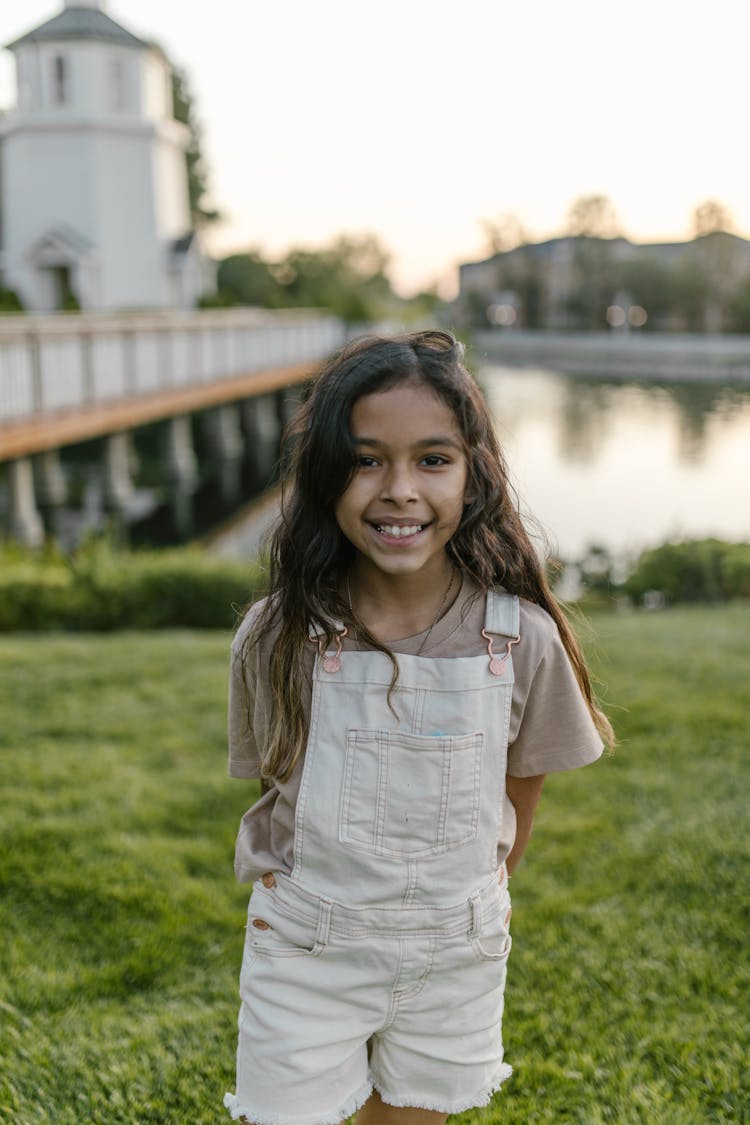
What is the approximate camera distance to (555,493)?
1897 centimetres

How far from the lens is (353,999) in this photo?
1.80 m

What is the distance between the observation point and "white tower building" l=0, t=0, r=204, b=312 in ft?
87.0

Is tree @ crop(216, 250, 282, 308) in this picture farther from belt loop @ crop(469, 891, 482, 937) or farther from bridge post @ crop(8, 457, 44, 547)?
belt loop @ crop(469, 891, 482, 937)

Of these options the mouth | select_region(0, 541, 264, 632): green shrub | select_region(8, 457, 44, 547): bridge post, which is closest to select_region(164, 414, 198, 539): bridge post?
select_region(8, 457, 44, 547): bridge post

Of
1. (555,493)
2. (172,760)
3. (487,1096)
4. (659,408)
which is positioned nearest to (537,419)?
(659,408)

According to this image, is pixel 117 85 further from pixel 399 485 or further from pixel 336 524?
pixel 399 485

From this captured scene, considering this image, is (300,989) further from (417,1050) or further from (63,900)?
(63,900)

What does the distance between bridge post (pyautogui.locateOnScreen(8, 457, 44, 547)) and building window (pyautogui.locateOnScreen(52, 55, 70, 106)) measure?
18.2m

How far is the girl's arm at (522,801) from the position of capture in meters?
1.94

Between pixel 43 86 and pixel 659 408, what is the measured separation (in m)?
16.9

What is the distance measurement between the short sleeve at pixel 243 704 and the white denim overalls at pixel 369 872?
6.0 inches

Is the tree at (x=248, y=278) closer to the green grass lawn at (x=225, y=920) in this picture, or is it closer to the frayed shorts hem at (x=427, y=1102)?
the green grass lawn at (x=225, y=920)

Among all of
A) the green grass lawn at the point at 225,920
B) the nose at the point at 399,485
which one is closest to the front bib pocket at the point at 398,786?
the nose at the point at 399,485

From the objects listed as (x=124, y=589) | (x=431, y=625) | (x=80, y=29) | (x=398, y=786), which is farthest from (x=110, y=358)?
(x=80, y=29)
